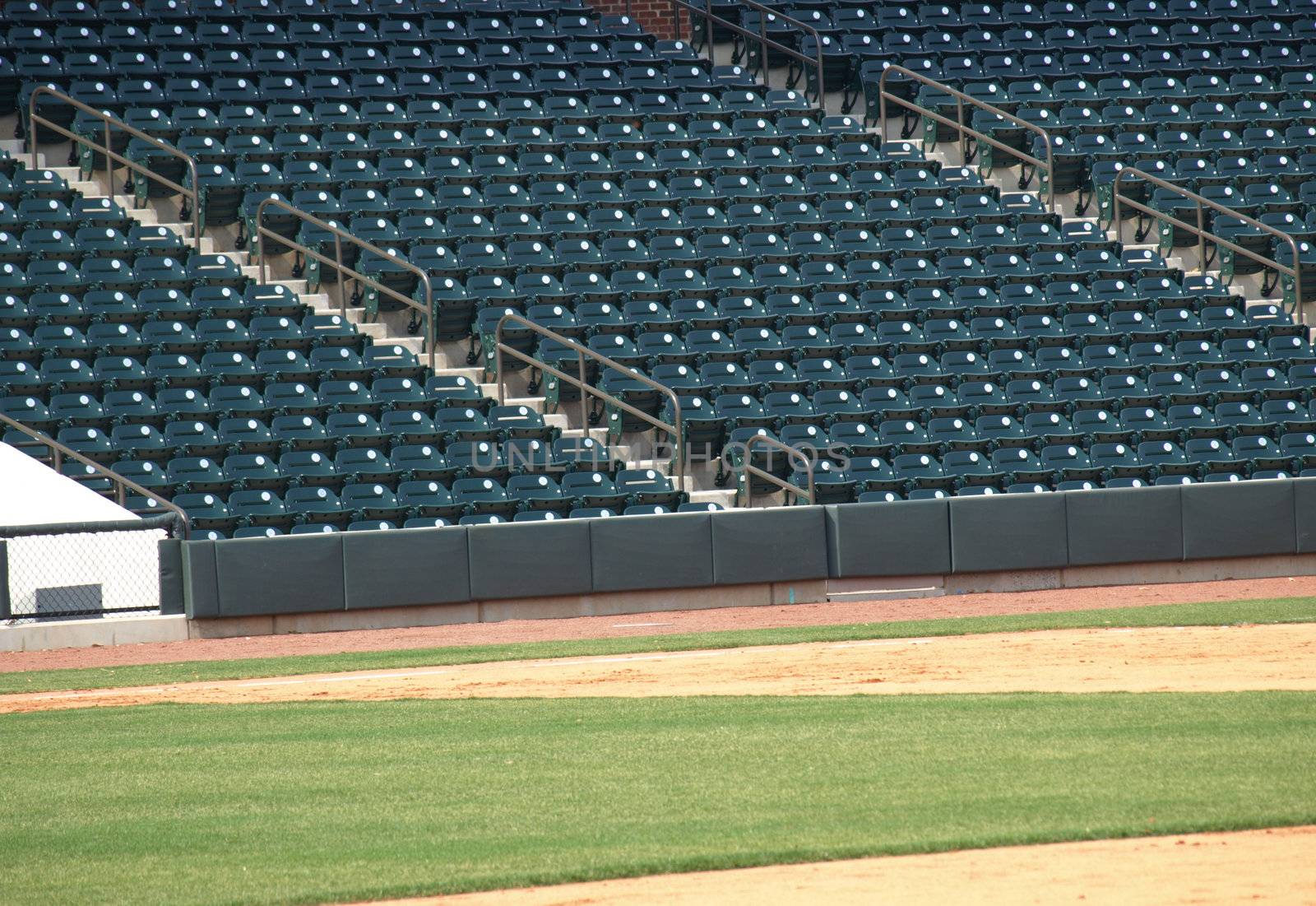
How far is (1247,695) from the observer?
408 inches

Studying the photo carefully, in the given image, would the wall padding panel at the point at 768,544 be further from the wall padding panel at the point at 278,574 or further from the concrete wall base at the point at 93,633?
the concrete wall base at the point at 93,633

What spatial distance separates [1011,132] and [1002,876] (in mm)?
20543

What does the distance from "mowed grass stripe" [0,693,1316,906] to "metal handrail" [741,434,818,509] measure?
7.51 meters

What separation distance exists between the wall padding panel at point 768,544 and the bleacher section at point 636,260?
1.00 meters

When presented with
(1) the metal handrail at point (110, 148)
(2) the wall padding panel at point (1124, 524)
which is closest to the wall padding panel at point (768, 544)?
(2) the wall padding panel at point (1124, 524)

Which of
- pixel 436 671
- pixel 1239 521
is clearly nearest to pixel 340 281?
pixel 436 671

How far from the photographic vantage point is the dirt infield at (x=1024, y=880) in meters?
6.07

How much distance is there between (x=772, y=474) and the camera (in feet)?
64.0

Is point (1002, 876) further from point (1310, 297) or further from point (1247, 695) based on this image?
point (1310, 297)

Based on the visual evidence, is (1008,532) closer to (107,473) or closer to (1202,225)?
(1202,225)

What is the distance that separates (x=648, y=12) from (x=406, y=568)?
1441cm

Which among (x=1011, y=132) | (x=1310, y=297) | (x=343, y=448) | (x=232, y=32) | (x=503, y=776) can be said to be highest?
(x=232, y=32)

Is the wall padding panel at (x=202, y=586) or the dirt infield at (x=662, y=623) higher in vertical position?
the wall padding panel at (x=202, y=586)

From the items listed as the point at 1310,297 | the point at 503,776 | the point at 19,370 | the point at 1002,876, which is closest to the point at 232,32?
the point at 19,370
